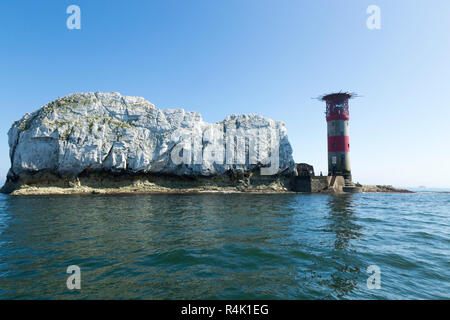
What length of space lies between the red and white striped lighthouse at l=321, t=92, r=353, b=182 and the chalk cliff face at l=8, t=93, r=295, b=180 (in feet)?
36.5

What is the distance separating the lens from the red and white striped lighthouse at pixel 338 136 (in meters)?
51.0

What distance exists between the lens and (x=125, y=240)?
10.3m

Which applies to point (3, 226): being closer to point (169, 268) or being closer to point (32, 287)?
point (32, 287)

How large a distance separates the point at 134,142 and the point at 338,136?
159 ft

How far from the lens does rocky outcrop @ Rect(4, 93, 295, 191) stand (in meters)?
39.2
